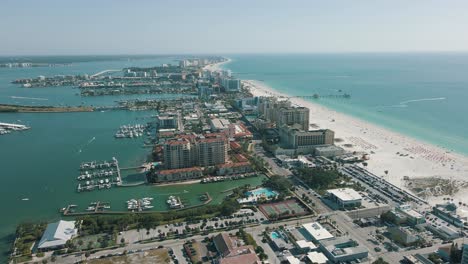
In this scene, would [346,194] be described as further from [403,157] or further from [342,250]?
[403,157]

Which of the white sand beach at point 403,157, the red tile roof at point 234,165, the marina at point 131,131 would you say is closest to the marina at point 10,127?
the marina at point 131,131

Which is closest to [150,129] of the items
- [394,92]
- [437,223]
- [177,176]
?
[177,176]

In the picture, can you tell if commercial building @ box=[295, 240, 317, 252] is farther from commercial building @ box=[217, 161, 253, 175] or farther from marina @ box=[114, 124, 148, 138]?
marina @ box=[114, 124, 148, 138]

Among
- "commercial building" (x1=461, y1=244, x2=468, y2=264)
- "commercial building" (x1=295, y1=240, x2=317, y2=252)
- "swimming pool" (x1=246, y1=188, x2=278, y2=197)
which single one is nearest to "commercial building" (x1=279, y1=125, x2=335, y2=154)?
"swimming pool" (x1=246, y1=188, x2=278, y2=197)

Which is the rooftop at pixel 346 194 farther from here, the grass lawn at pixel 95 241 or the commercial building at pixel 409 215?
the grass lawn at pixel 95 241

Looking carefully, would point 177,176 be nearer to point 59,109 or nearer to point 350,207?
point 350,207
